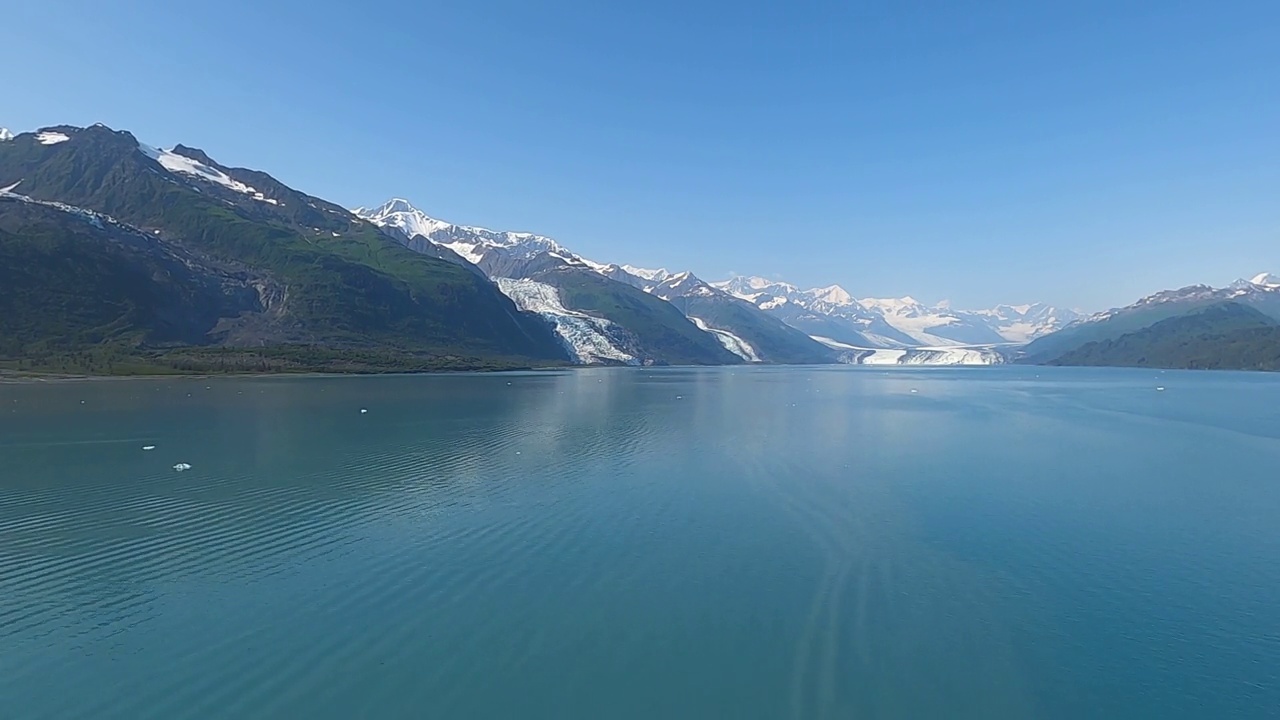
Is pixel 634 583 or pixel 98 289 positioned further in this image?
pixel 98 289

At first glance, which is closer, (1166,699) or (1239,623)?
(1166,699)

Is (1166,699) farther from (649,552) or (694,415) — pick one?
(694,415)

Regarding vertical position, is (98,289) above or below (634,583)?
above

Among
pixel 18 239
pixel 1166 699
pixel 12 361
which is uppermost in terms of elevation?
pixel 18 239

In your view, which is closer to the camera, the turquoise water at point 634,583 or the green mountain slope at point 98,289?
the turquoise water at point 634,583

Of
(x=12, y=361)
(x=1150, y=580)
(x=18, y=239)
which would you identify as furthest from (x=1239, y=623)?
(x=18, y=239)

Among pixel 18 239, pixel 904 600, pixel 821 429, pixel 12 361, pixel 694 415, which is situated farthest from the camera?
pixel 18 239

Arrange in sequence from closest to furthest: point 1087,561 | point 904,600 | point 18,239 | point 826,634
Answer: point 826,634, point 904,600, point 1087,561, point 18,239

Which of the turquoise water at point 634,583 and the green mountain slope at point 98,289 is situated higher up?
the green mountain slope at point 98,289
